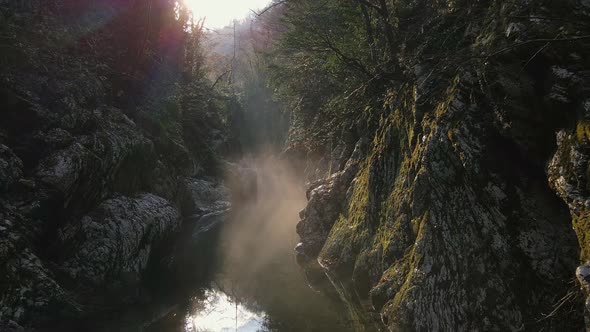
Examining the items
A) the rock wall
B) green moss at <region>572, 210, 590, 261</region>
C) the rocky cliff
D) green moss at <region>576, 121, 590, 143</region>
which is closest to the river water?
the rocky cliff

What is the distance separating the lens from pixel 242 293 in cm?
1212

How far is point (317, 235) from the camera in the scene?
1432cm

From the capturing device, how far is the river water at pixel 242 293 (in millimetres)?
9891

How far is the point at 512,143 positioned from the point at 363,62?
7695mm

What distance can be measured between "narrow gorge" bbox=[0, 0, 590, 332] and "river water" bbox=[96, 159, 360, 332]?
7 centimetres

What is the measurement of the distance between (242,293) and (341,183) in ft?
15.4

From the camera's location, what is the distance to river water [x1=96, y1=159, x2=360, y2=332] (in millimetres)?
9891

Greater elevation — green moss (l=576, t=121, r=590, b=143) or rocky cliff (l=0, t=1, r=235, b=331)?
rocky cliff (l=0, t=1, r=235, b=331)

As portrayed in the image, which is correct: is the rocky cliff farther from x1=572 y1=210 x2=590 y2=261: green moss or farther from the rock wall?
x1=572 y1=210 x2=590 y2=261: green moss

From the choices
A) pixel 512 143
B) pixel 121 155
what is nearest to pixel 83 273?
pixel 121 155

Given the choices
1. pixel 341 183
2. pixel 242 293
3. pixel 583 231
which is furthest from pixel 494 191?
pixel 242 293

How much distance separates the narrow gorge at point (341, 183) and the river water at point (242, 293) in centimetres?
7

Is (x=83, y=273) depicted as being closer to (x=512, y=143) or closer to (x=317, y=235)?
(x=317, y=235)

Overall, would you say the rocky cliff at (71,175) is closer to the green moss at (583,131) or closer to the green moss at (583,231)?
the green moss at (583,231)
